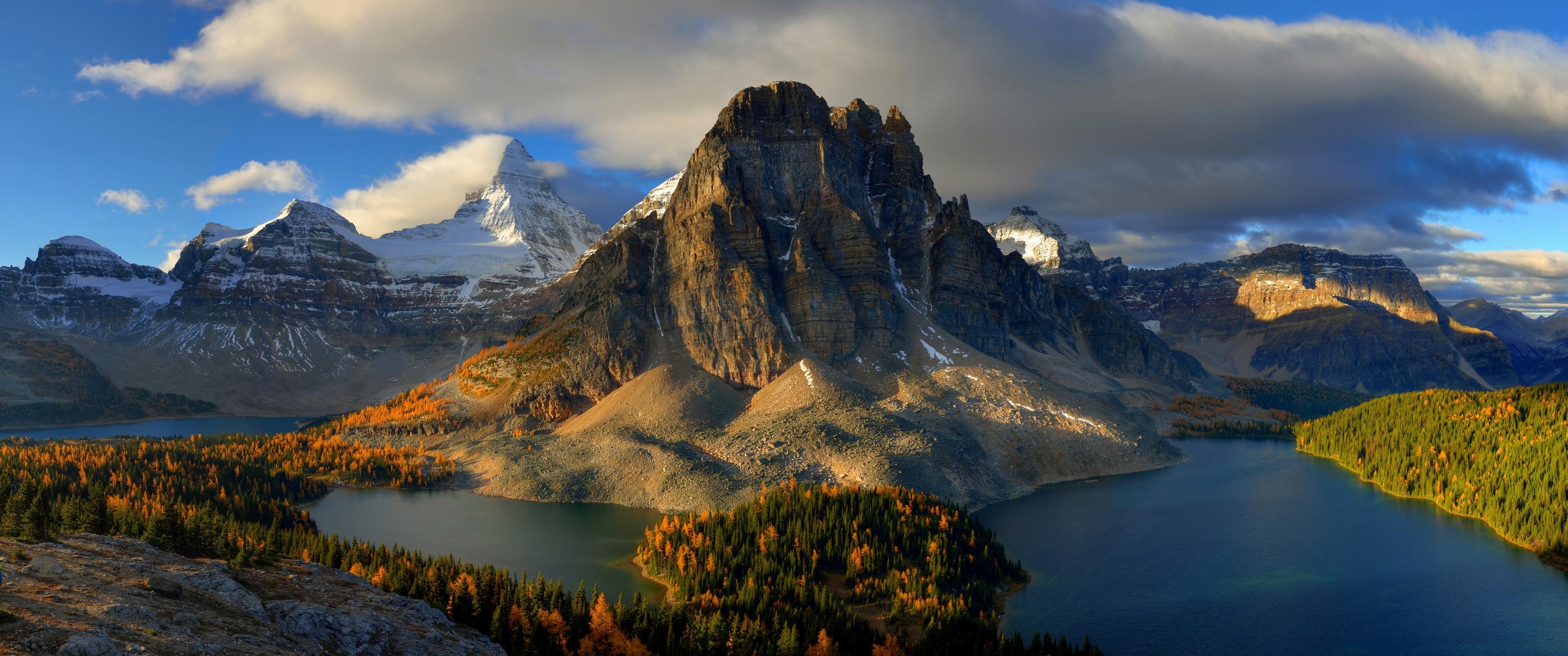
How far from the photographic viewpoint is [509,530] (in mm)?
102312

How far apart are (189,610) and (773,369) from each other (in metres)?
113

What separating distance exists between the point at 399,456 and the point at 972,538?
98.8 metres

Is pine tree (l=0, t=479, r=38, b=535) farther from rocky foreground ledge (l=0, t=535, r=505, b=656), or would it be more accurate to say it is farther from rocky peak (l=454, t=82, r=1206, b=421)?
rocky peak (l=454, t=82, r=1206, b=421)

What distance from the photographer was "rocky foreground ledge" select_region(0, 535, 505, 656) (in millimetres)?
36688

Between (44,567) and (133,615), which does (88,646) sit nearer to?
(133,615)

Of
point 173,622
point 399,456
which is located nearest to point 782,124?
point 399,456

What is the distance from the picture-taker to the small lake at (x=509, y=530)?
8544 centimetres

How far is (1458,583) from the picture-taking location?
272ft

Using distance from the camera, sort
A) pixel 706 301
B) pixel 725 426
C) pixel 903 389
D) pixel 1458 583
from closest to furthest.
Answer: pixel 1458 583 → pixel 725 426 → pixel 903 389 → pixel 706 301

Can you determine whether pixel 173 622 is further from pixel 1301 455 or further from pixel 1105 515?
pixel 1301 455

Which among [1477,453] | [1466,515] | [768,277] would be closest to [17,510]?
[768,277]

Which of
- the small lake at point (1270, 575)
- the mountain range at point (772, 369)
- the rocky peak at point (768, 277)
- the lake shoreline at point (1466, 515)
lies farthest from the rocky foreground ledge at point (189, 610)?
the lake shoreline at point (1466, 515)

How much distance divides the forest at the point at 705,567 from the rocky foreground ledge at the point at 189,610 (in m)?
6.24

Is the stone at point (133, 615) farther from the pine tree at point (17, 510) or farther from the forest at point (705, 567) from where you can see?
the pine tree at point (17, 510)
